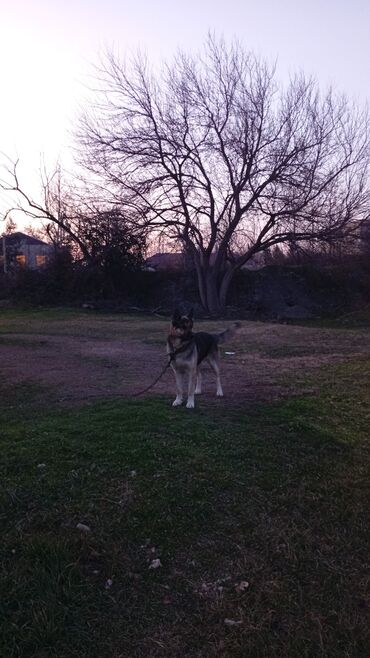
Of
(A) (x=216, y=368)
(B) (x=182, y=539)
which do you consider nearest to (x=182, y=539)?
(B) (x=182, y=539)

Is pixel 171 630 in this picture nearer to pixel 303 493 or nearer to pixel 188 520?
pixel 188 520

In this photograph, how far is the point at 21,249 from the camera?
32688mm

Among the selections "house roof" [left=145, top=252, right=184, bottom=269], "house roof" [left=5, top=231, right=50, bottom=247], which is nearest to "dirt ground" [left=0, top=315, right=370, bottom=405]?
"house roof" [left=145, top=252, right=184, bottom=269]

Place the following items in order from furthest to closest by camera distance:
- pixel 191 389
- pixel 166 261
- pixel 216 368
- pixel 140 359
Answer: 1. pixel 166 261
2. pixel 140 359
3. pixel 216 368
4. pixel 191 389

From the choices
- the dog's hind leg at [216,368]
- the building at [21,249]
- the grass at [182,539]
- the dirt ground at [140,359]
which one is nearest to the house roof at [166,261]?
the building at [21,249]

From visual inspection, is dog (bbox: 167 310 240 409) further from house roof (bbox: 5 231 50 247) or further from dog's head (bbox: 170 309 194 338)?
house roof (bbox: 5 231 50 247)

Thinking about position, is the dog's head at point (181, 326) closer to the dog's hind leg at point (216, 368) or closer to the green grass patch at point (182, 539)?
the dog's hind leg at point (216, 368)

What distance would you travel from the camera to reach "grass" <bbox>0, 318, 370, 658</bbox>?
8.48 feet

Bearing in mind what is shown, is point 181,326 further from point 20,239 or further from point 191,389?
point 20,239

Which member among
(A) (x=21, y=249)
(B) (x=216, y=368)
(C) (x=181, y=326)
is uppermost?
(A) (x=21, y=249)

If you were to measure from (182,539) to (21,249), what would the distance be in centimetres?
3173

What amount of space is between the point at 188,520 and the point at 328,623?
1075 mm

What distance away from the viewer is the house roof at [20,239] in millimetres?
31656

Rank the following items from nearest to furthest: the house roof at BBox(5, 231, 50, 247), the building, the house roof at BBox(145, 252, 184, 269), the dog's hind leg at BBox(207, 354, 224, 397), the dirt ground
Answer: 1. the dog's hind leg at BBox(207, 354, 224, 397)
2. the dirt ground
3. the house roof at BBox(145, 252, 184, 269)
4. the building
5. the house roof at BBox(5, 231, 50, 247)
